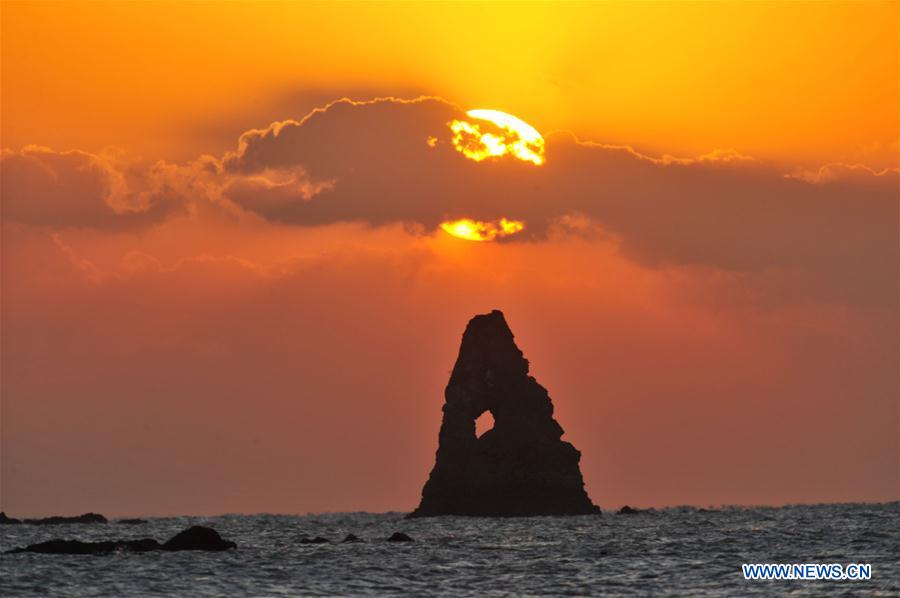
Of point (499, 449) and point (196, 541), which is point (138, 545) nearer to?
point (196, 541)

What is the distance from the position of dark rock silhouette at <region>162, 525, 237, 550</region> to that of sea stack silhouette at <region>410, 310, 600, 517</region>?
67.8m

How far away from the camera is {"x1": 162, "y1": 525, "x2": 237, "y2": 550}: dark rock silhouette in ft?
293

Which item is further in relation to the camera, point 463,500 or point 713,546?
point 463,500

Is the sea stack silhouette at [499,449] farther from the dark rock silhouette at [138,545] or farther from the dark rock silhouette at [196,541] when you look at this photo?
the dark rock silhouette at [196,541]

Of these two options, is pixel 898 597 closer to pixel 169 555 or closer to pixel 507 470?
pixel 169 555

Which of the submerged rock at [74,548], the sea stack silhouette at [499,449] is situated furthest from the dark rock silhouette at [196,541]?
the sea stack silhouette at [499,449]

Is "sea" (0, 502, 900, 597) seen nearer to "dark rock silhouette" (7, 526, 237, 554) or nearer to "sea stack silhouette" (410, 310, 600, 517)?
"dark rock silhouette" (7, 526, 237, 554)

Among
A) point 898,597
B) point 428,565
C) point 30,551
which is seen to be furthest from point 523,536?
point 898,597

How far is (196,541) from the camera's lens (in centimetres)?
9050

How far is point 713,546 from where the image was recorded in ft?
307

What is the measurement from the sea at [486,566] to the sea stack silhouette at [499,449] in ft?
134

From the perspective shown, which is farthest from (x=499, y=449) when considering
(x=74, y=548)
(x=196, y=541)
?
(x=74, y=548)

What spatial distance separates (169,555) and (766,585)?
111 feet

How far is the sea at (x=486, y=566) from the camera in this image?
65500 mm
